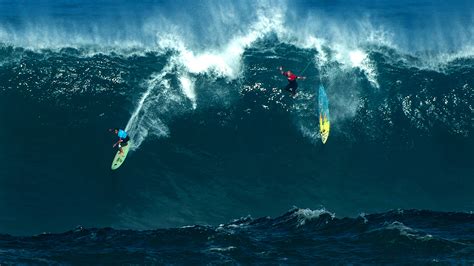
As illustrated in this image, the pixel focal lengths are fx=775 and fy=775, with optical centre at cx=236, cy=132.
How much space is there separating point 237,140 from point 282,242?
1071 cm

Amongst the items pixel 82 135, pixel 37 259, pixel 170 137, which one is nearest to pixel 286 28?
pixel 170 137

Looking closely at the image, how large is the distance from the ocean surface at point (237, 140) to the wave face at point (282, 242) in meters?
0.13

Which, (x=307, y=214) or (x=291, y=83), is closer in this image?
(x=307, y=214)

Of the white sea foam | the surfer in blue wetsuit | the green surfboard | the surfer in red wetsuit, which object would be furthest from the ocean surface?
the surfer in red wetsuit

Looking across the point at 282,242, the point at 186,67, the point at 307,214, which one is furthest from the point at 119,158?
the point at 307,214

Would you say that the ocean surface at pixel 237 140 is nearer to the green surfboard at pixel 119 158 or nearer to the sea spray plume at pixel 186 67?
the sea spray plume at pixel 186 67

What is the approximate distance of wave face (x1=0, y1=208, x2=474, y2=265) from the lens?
53.0 metres

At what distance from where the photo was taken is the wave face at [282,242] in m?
53.0

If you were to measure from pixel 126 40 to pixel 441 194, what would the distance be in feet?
101

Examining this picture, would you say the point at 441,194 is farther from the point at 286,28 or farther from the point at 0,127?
the point at 0,127

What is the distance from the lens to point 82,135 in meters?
62.0

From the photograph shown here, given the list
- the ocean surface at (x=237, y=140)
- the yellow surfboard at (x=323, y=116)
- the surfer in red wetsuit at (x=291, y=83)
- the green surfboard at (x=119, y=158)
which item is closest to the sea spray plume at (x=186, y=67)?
the ocean surface at (x=237, y=140)

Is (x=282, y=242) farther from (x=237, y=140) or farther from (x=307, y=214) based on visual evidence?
(x=237, y=140)

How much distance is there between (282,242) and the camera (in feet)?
180
